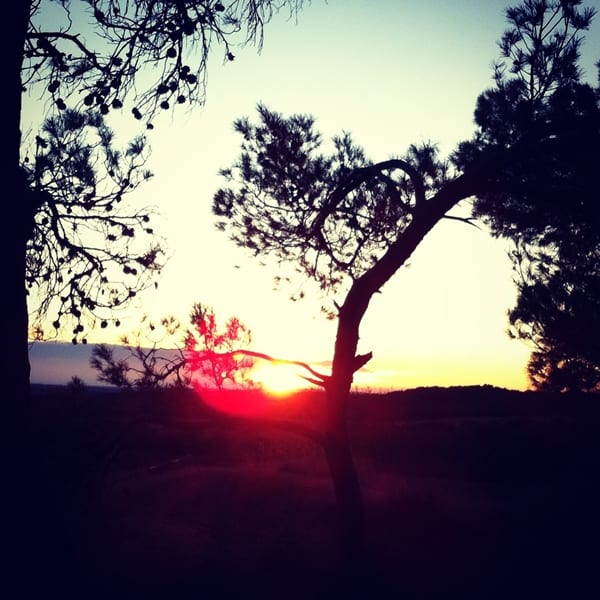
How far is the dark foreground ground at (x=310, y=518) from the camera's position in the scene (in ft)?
16.6

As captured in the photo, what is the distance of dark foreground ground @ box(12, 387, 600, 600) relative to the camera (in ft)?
16.6

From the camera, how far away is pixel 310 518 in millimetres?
6801

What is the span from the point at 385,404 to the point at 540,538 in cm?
1586

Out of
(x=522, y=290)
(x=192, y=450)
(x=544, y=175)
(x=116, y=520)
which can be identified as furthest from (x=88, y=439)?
(x=544, y=175)

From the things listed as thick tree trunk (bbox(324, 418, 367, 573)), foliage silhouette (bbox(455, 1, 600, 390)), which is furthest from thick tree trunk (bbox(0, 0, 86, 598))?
foliage silhouette (bbox(455, 1, 600, 390))

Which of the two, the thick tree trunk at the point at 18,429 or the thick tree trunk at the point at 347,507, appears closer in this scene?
the thick tree trunk at the point at 18,429

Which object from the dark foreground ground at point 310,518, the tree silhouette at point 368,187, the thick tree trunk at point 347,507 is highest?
the tree silhouette at point 368,187

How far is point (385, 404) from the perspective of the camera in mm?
22188

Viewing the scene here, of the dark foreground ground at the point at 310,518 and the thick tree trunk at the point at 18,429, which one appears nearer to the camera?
the thick tree trunk at the point at 18,429

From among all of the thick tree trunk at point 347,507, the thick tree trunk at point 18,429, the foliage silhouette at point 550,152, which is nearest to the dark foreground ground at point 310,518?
the thick tree trunk at point 18,429

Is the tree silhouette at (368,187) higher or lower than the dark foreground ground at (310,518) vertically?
higher

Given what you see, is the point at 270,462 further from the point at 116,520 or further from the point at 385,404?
the point at 385,404

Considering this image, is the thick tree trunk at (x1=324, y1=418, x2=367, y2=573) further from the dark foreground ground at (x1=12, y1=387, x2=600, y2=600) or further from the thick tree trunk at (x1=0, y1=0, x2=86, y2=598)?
the thick tree trunk at (x1=0, y1=0, x2=86, y2=598)

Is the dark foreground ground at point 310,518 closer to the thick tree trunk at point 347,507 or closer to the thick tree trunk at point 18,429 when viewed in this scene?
the thick tree trunk at point 18,429
